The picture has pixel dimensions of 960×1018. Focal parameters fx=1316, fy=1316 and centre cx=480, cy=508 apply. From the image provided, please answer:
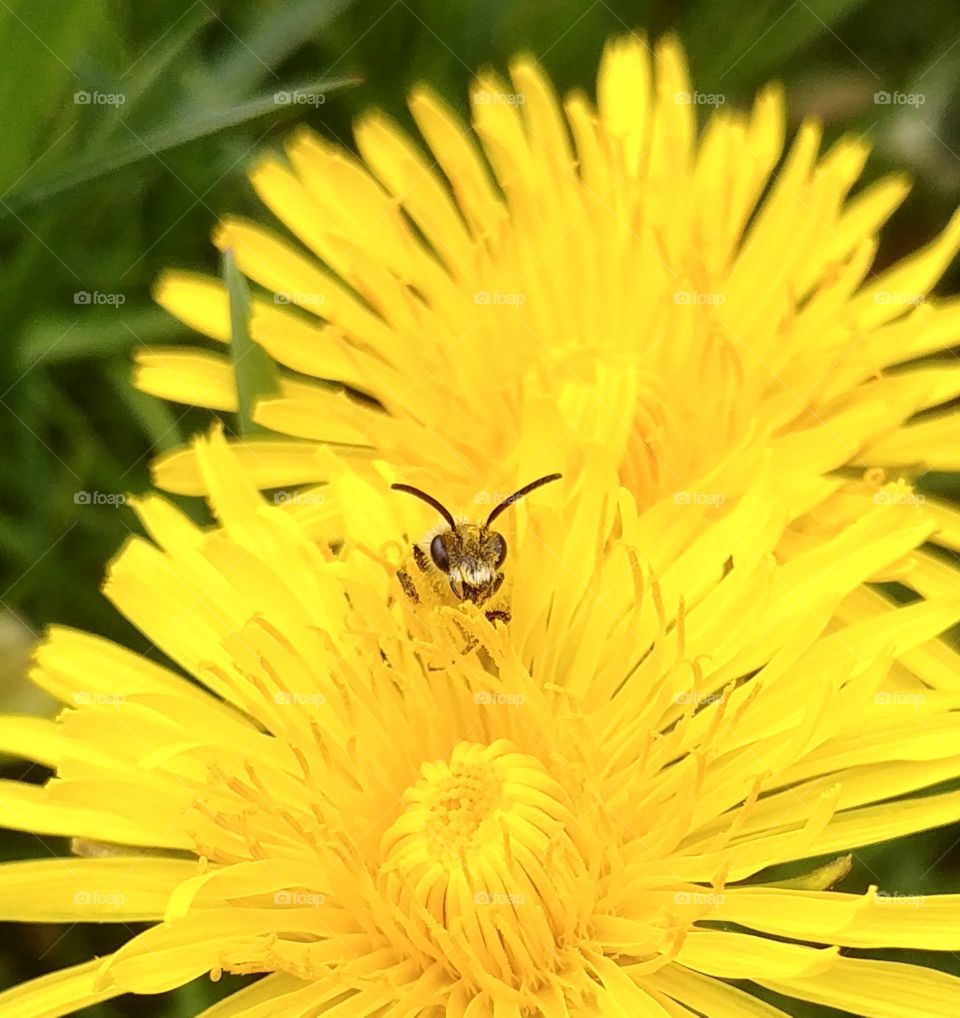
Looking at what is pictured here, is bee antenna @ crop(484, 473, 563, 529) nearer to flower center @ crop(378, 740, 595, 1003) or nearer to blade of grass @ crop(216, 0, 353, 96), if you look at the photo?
flower center @ crop(378, 740, 595, 1003)

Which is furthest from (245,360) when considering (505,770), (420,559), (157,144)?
(505,770)

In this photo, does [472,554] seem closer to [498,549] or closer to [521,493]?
[498,549]

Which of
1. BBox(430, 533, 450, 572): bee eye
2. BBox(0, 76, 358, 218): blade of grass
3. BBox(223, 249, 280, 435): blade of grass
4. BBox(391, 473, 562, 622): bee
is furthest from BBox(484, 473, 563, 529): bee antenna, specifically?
BBox(0, 76, 358, 218): blade of grass

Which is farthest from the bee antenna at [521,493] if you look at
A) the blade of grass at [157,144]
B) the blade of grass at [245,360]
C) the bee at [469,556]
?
the blade of grass at [157,144]

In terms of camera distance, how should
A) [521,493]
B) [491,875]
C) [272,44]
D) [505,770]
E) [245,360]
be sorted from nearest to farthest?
[491,875] → [505,770] → [521,493] → [245,360] → [272,44]

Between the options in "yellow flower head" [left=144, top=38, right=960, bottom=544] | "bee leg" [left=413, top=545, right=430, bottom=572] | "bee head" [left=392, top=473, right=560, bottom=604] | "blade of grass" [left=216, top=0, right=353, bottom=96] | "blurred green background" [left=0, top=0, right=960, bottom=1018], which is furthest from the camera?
"blade of grass" [left=216, top=0, right=353, bottom=96]

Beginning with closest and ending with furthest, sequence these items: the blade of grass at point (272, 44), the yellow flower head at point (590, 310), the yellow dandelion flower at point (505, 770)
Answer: the yellow dandelion flower at point (505, 770) → the yellow flower head at point (590, 310) → the blade of grass at point (272, 44)

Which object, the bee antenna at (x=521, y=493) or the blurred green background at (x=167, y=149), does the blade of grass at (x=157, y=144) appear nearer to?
the blurred green background at (x=167, y=149)

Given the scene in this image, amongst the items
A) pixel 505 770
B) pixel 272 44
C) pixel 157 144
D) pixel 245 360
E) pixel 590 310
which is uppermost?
pixel 272 44
